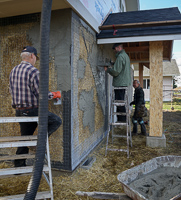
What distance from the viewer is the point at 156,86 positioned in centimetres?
507

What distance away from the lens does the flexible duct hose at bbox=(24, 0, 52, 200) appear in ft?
6.36

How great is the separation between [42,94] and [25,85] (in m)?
0.82

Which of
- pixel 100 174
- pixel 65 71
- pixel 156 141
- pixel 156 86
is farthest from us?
pixel 156 141

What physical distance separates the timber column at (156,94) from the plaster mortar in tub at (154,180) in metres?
2.24

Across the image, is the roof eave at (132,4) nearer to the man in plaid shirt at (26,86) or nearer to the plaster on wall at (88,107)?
the plaster on wall at (88,107)

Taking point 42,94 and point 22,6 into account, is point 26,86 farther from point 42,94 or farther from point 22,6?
point 22,6

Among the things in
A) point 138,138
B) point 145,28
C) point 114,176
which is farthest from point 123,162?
point 145,28

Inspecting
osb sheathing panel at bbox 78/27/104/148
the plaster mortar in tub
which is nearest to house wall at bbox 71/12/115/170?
osb sheathing panel at bbox 78/27/104/148

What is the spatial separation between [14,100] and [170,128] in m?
6.88

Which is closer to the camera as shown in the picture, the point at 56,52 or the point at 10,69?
the point at 56,52

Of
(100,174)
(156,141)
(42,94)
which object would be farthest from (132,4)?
(42,94)

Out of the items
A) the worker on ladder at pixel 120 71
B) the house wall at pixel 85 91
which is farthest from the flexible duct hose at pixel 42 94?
the worker on ladder at pixel 120 71

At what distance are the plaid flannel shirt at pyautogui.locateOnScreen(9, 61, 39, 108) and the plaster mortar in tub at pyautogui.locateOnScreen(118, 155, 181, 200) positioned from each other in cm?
162

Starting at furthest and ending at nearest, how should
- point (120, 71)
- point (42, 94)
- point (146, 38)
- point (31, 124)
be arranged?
point (120, 71), point (146, 38), point (31, 124), point (42, 94)
